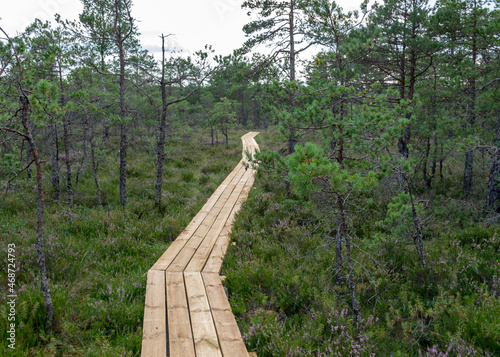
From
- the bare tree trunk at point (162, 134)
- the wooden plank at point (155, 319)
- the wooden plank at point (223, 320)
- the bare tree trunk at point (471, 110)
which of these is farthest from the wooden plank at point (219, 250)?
the bare tree trunk at point (471, 110)

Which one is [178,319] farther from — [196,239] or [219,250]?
[196,239]

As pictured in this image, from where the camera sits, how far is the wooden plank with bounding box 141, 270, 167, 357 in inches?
142

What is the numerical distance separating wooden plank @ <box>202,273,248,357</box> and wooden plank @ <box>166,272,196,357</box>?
1.40 feet

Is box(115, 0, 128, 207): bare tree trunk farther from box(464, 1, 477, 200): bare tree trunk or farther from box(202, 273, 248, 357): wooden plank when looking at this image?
box(464, 1, 477, 200): bare tree trunk

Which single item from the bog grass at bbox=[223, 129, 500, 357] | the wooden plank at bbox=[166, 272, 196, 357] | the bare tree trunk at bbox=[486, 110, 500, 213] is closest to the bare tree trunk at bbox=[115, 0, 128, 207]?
the bog grass at bbox=[223, 129, 500, 357]

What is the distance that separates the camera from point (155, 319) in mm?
4191

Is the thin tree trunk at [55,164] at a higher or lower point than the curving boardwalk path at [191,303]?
higher

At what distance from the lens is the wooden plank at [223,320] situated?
12.0ft

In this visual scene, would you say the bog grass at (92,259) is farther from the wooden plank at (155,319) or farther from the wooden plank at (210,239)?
the wooden plank at (210,239)

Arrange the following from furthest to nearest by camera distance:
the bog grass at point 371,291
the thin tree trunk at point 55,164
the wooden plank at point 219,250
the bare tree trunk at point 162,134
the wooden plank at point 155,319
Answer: the thin tree trunk at point 55,164
the bare tree trunk at point 162,134
the wooden plank at point 219,250
the bog grass at point 371,291
the wooden plank at point 155,319

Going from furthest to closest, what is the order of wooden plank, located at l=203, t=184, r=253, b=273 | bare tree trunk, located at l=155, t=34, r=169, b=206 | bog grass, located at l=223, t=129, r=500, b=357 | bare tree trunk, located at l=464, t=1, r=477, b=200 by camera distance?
bare tree trunk, located at l=464, t=1, r=477, b=200 < bare tree trunk, located at l=155, t=34, r=169, b=206 < wooden plank, located at l=203, t=184, r=253, b=273 < bog grass, located at l=223, t=129, r=500, b=357

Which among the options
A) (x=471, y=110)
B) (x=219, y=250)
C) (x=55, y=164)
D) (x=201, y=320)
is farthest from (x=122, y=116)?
(x=471, y=110)

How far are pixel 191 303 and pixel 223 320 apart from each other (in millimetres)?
707

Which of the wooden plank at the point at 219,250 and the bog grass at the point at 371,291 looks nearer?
the bog grass at the point at 371,291
